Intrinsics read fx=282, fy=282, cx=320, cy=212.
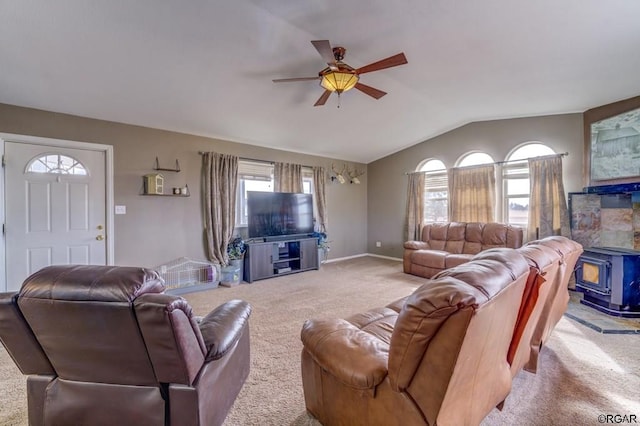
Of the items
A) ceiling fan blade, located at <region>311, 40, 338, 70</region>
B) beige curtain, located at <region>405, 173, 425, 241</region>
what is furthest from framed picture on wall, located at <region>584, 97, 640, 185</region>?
ceiling fan blade, located at <region>311, 40, 338, 70</region>

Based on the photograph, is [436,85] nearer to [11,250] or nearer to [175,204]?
[175,204]

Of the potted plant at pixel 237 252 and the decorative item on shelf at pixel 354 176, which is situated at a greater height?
the decorative item on shelf at pixel 354 176

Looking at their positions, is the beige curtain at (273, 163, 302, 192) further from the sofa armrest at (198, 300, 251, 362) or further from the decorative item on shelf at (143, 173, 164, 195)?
the sofa armrest at (198, 300, 251, 362)

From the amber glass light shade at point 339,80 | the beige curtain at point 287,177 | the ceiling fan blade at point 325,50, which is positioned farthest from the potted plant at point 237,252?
the ceiling fan blade at point 325,50

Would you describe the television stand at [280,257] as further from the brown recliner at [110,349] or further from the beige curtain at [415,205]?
the brown recliner at [110,349]

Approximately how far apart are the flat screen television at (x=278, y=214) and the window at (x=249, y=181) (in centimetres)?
24

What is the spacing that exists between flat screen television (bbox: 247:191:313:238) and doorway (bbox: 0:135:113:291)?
207 centimetres

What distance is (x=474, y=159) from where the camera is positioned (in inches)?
224

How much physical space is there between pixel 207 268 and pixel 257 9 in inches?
145

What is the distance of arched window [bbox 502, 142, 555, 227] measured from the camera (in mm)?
4988

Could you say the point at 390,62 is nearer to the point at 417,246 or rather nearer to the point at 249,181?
the point at 249,181

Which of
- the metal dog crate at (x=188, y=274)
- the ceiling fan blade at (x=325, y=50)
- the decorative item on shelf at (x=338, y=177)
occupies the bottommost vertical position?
the metal dog crate at (x=188, y=274)

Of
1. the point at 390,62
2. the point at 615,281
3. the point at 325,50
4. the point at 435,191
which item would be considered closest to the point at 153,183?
the point at 325,50

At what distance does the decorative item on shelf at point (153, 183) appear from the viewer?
13.6 ft
